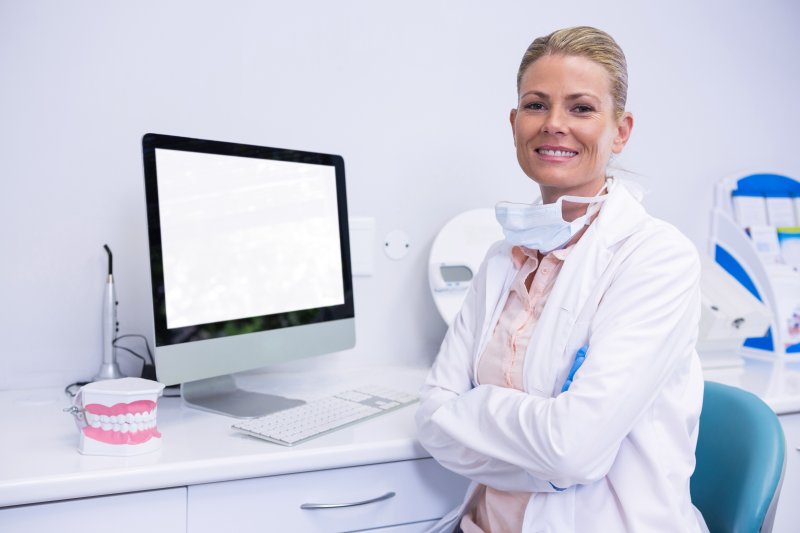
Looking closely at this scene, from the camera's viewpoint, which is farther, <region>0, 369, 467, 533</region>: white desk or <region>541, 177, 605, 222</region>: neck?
<region>541, 177, 605, 222</region>: neck

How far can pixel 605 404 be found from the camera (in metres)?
0.98

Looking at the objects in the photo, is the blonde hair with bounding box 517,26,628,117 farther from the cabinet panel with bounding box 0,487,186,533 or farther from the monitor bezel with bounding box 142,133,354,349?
the cabinet panel with bounding box 0,487,186,533

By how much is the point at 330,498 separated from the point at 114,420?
377 millimetres

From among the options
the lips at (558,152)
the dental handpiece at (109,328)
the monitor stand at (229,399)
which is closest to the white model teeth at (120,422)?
the monitor stand at (229,399)

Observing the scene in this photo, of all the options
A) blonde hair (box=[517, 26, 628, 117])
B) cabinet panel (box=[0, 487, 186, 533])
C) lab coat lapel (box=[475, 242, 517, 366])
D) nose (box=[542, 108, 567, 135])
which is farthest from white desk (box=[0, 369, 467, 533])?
blonde hair (box=[517, 26, 628, 117])

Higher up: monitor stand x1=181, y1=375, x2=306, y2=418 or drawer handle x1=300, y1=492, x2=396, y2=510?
monitor stand x1=181, y1=375, x2=306, y2=418

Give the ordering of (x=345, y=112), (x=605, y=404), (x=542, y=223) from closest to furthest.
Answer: (x=605, y=404) < (x=542, y=223) < (x=345, y=112)

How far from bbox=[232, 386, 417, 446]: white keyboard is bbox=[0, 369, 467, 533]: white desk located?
0.07 ft

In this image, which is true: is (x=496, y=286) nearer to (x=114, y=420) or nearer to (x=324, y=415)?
(x=324, y=415)

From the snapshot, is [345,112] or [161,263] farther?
[345,112]

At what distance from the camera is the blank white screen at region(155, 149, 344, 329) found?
1.25m

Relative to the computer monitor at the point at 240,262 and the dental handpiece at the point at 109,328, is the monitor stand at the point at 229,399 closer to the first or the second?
the computer monitor at the point at 240,262

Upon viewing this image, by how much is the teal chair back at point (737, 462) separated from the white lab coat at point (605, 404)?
0.26 feet

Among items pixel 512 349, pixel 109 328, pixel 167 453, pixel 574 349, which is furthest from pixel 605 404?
pixel 109 328
